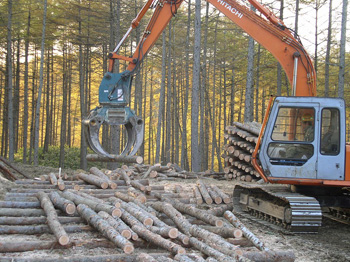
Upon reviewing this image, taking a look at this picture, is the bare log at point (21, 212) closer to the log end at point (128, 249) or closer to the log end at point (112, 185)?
the log end at point (112, 185)

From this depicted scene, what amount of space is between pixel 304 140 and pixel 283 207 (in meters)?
1.37

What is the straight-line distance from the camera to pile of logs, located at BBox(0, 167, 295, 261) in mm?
5707

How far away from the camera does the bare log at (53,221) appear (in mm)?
5965

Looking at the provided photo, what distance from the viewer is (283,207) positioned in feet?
25.9

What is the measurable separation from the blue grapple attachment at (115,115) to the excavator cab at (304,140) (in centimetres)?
291

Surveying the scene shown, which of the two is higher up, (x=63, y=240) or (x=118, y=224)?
(x=118, y=224)

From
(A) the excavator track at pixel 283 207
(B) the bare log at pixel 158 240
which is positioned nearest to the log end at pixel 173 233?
(B) the bare log at pixel 158 240

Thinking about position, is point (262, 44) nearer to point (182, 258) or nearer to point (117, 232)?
point (117, 232)

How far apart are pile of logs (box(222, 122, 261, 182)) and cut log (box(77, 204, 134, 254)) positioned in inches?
293

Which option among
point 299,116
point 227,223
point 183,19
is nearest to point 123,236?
point 227,223

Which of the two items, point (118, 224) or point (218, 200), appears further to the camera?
point (218, 200)

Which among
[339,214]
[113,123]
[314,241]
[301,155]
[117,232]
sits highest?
[113,123]

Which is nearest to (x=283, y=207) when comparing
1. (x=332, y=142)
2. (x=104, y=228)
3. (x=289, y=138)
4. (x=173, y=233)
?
(x=289, y=138)

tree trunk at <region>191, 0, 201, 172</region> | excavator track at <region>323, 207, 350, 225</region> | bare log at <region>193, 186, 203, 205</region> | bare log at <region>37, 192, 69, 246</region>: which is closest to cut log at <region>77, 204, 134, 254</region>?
bare log at <region>37, 192, 69, 246</region>
